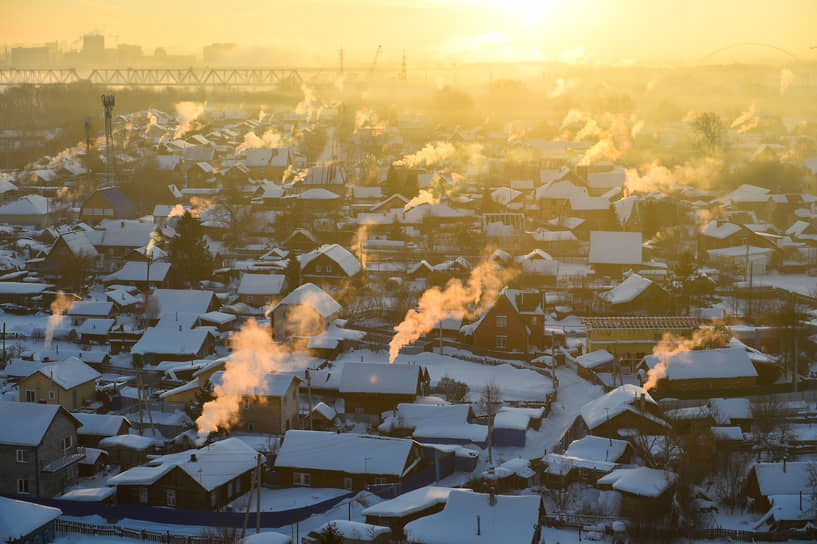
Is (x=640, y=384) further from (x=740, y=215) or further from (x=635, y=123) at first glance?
(x=635, y=123)

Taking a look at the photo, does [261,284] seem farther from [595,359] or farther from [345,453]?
[345,453]

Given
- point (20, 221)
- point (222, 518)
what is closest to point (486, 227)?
point (20, 221)

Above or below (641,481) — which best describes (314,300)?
above

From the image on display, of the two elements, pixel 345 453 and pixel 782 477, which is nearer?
pixel 782 477

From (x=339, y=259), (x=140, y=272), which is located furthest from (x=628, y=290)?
(x=140, y=272)

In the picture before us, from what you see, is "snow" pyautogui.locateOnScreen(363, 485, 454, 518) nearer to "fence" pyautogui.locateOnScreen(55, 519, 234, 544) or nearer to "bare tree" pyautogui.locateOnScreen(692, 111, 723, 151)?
"fence" pyautogui.locateOnScreen(55, 519, 234, 544)

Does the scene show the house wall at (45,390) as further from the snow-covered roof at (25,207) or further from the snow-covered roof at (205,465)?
the snow-covered roof at (25,207)
